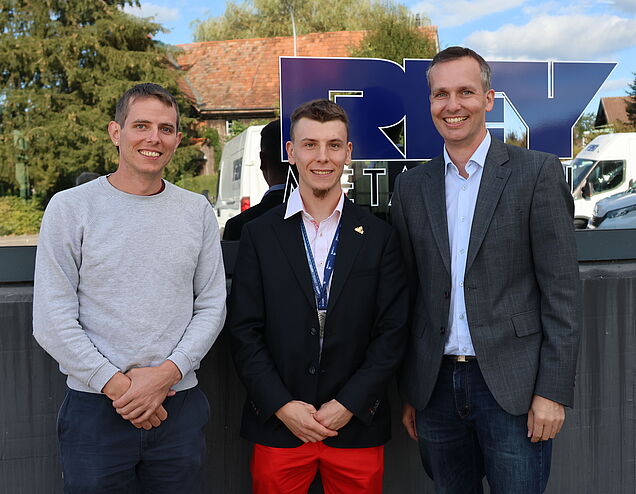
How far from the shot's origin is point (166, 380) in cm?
231

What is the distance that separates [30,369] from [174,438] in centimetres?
118

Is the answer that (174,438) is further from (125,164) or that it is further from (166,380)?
(125,164)

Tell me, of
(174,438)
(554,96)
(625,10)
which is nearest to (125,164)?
(174,438)

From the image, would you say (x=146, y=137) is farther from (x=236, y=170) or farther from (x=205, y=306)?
(x=236, y=170)

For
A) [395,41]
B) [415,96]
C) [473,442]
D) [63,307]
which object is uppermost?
[395,41]

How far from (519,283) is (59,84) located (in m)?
2.45

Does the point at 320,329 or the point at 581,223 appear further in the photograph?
the point at 581,223

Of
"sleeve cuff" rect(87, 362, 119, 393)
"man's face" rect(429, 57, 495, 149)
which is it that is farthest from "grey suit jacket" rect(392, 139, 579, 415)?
"sleeve cuff" rect(87, 362, 119, 393)

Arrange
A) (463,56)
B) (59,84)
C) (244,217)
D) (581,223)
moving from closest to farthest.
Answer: (463,56), (59,84), (244,217), (581,223)

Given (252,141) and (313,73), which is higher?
(313,73)

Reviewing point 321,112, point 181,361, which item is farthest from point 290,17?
point 181,361

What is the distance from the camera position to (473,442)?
2.57 meters

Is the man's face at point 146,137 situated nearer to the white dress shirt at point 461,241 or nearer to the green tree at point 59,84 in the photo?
the green tree at point 59,84

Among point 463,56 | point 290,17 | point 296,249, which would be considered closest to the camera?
point 463,56
